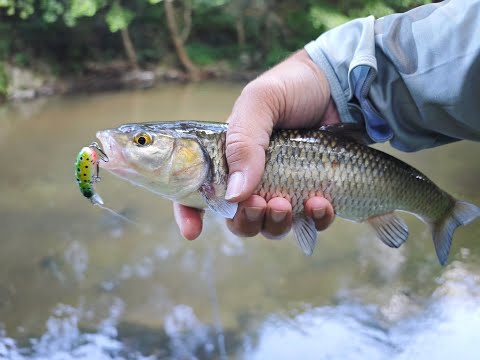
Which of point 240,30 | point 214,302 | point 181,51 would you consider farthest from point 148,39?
point 214,302

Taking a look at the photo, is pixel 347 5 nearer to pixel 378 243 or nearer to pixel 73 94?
pixel 73 94

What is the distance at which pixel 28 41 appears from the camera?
44.6 feet

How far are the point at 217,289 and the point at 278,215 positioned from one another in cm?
263

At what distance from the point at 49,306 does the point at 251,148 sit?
3384 millimetres

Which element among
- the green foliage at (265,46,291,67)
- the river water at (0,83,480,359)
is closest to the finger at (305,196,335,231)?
the river water at (0,83,480,359)

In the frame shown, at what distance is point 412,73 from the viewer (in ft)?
6.81

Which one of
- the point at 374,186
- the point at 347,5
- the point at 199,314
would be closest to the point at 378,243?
the point at 199,314

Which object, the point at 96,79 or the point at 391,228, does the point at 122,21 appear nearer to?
the point at 96,79

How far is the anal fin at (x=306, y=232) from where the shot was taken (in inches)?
82.9

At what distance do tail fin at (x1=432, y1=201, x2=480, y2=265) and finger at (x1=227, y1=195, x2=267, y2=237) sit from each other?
33.8 inches

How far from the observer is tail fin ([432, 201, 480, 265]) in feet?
7.16

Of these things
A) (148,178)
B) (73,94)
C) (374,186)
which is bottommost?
(374,186)

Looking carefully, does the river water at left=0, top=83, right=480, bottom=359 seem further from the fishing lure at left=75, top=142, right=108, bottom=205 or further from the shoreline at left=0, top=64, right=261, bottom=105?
the shoreline at left=0, top=64, right=261, bottom=105

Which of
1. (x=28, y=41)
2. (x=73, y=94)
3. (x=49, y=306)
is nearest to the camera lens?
(x=49, y=306)
